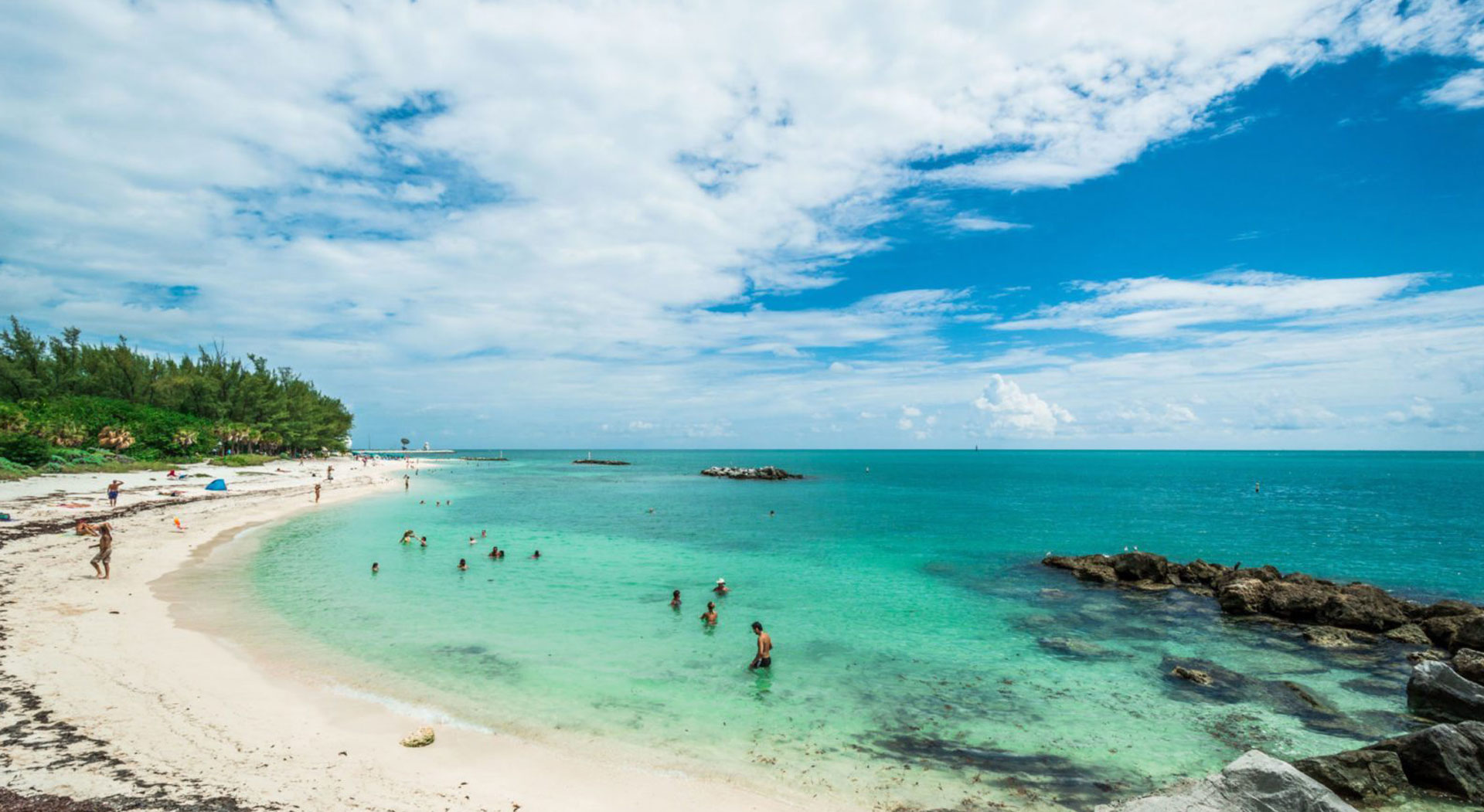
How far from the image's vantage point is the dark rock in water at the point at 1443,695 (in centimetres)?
1447

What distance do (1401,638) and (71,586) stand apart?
44296 millimetres

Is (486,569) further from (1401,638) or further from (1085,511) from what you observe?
(1085,511)

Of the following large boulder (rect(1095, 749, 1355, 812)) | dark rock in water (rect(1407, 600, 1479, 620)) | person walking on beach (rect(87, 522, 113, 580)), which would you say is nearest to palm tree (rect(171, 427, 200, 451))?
person walking on beach (rect(87, 522, 113, 580))

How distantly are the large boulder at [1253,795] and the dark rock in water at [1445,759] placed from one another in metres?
4.11

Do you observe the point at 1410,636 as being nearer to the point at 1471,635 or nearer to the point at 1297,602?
the point at 1471,635

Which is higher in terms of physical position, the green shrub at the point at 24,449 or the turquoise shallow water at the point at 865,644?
the green shrub at the point at 24,449

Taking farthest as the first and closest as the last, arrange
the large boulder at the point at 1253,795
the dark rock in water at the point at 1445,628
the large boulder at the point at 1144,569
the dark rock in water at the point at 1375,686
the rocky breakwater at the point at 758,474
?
the rocky breakwater at the point at 758,474, the large boulder at the point at 1144,569, the dark rock in water at the point at 1445,628, the dark rock in water at the point at 1375,686, the large boulder at the point at 1253,795

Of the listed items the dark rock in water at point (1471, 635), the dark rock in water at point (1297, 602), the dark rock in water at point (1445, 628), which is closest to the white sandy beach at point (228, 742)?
the dark rock in water at point (1297, 602)

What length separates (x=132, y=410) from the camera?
69.2 metres

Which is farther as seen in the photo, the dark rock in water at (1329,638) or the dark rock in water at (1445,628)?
the dark rock in water at (1329,638)

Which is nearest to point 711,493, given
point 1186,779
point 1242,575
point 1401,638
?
point 1242,575

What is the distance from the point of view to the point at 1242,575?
90.9 ft

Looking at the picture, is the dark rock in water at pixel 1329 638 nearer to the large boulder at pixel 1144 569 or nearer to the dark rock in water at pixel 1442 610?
the dark rock in water at pixel 1442 610

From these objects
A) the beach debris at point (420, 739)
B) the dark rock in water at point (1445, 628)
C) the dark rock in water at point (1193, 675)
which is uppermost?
the beach debris at point (420, 739)
